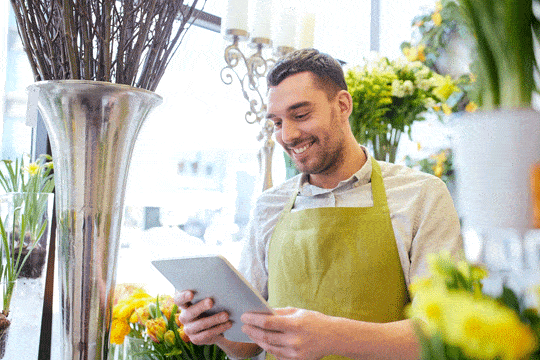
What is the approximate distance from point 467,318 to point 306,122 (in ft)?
4.12

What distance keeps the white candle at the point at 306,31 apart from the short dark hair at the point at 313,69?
447mm

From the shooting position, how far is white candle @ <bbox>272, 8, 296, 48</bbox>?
6.15 feet

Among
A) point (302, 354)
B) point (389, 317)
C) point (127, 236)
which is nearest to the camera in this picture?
point (302, 354)

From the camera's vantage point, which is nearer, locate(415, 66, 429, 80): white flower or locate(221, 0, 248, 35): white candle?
locate(221, 0, 248, 35): white candle

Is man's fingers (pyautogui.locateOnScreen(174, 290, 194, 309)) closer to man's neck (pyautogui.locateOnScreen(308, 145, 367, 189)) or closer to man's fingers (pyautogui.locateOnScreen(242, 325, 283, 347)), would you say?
man's fingers (pyautogui.locateOnScreen(242, 325, 283, 347))

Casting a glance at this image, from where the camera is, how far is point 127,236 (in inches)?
84.8

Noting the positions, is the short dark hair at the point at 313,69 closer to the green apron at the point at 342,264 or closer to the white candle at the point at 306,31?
the green apron at the point at 342,264

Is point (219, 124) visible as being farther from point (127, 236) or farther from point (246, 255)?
point (246, 255)

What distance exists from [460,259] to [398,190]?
116 centimetres

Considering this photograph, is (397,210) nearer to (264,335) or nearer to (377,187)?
(377,187)

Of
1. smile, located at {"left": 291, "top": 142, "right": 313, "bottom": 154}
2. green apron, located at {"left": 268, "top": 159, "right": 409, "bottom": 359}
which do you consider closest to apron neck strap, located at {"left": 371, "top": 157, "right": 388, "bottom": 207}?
green apron, located at {"left": 268, "top": 159, "right": 409, "bottom": 359}

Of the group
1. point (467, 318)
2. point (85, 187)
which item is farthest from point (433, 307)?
point (85, 187)

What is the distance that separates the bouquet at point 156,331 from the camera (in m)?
1.16

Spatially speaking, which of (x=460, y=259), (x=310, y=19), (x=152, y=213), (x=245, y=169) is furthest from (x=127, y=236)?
(x=460, y=259)
